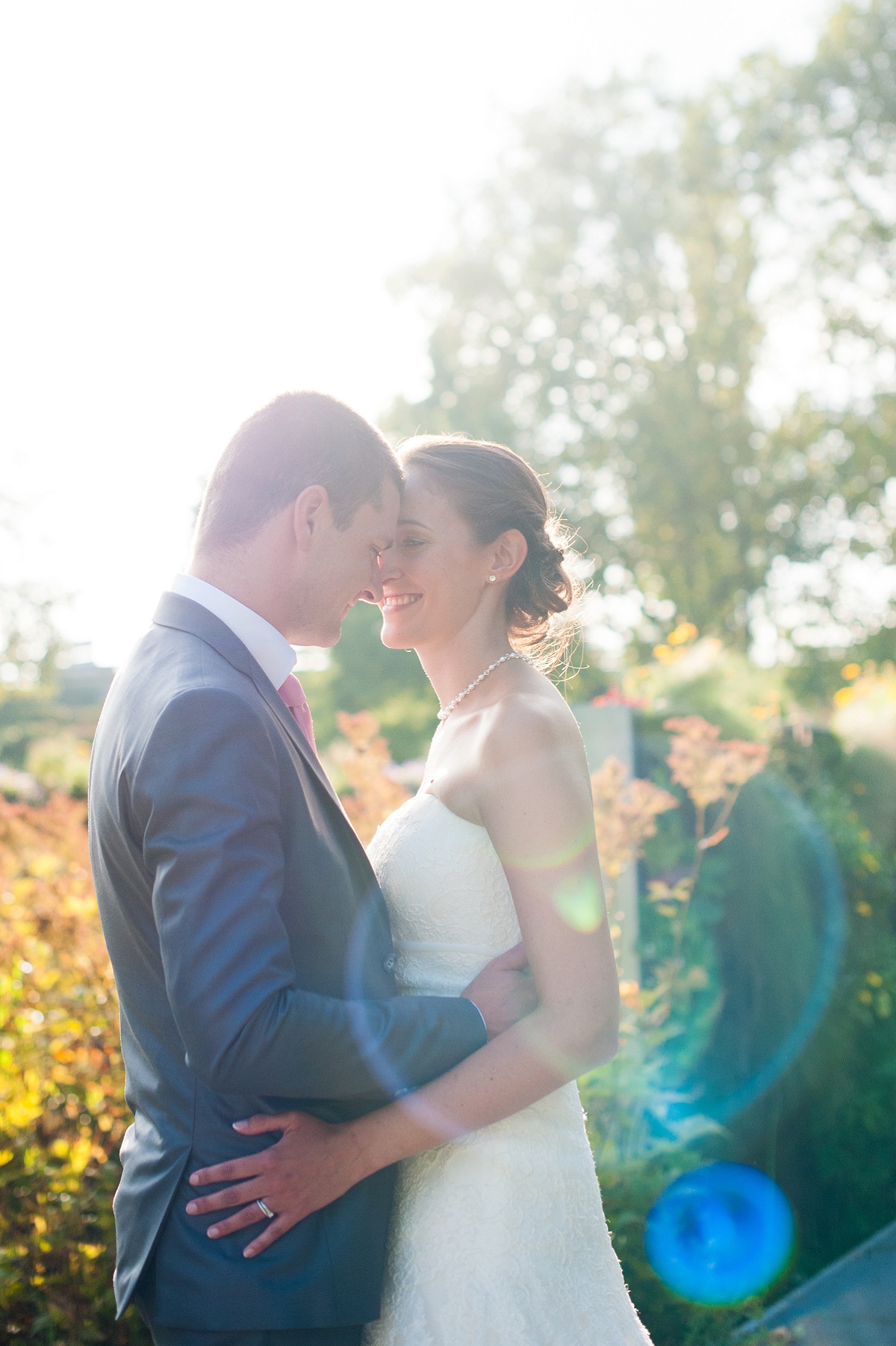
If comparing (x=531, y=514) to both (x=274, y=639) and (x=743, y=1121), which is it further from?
(x=743, y=1121)

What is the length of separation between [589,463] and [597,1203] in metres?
22.3

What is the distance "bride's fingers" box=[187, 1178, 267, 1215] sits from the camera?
1.68 metres

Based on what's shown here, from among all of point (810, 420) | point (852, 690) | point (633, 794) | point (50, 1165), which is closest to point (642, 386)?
point (810, 420)

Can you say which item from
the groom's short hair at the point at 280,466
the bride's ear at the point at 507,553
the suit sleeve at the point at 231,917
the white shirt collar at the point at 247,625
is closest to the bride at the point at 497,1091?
the suit sleeve at the point at 231,917

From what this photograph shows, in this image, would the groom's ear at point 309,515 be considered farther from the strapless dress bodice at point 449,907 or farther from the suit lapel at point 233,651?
the strapless dress bodice at point 449,907

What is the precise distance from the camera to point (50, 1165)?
333 centimetres

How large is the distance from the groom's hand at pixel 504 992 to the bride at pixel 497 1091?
33 millimetres

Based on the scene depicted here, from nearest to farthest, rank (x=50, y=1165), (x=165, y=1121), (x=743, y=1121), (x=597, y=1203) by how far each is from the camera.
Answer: (x=165, y=1121) → (x=597, y=1203) → (x=50, y=1165) → (x=743, y=1121)

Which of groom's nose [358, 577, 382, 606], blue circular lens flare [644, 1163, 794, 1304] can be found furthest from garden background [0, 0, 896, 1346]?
groom's nose [358, 577, 382, 606]

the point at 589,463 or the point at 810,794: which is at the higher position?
the point at 810,794

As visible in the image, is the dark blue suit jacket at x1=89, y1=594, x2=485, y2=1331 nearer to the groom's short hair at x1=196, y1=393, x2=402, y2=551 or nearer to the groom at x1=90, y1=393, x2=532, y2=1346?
the groom at x1=90, y1=393, x2=532, y2=1346

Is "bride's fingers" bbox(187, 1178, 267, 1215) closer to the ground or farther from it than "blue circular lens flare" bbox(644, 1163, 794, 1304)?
farther from it

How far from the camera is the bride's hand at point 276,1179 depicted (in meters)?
1.69

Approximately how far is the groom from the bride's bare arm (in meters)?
0.05
